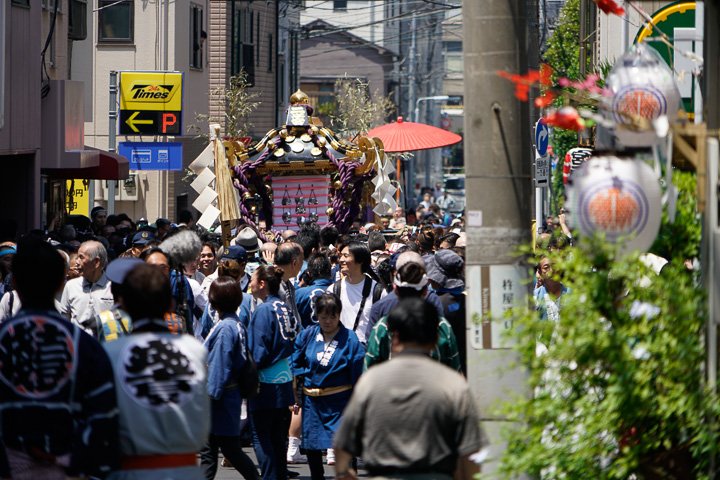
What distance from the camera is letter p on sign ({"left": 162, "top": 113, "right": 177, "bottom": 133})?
2216cm

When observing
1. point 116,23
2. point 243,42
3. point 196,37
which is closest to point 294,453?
point 116,23

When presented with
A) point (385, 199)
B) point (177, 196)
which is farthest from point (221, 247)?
point (177, 196)

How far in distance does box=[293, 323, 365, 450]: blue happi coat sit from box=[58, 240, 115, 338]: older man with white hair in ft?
5.32

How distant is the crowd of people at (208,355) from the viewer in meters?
4.31

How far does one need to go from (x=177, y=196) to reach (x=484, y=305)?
2618 cm

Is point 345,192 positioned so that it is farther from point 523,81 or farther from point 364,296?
point 523,81

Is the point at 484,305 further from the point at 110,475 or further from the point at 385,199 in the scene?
the point at 385,199

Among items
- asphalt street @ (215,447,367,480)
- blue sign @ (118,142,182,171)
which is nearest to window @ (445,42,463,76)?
blue sign @ (118,142,182,171)

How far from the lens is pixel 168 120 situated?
→ 2223cm

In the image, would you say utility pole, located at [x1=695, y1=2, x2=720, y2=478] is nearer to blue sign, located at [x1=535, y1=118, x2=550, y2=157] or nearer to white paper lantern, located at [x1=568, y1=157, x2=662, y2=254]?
white paper lantern, located at [x1=568, y1=157, x2=662, y2=254]

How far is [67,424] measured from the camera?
14.2ft

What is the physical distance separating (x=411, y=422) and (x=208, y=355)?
335 cm

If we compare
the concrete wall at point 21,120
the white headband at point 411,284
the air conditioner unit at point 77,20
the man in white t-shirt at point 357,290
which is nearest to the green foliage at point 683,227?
the white headband at point 411,284

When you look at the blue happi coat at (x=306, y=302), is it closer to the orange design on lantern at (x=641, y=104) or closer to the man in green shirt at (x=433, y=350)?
the man in green shirt at (x=433, y=350)
